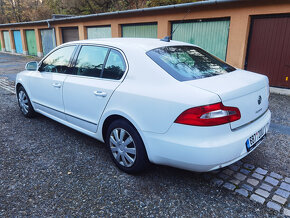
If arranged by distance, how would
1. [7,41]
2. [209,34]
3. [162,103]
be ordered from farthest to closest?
[7,41]
[209,34]
[162,103]

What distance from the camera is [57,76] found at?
382 cm

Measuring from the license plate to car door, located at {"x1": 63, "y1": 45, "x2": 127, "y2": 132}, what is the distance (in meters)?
1.62

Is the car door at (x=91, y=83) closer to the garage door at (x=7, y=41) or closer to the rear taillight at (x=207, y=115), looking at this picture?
the rear taillight at (x=207, y=115)

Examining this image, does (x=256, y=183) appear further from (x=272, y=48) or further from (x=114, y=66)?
(x=272, y=48)

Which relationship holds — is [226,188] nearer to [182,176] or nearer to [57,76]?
[182,176]

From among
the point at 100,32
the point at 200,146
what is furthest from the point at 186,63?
the point at 100,32

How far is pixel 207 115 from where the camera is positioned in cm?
218

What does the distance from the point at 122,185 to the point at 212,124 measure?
4.28 feet

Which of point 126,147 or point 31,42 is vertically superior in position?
point 31,42

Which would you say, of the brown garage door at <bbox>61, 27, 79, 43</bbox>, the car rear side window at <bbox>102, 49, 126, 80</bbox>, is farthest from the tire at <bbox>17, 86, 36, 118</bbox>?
the brown garage door at <bbox>61, 27, 79, 43</bbox>

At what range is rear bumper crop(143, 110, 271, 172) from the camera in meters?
2.20

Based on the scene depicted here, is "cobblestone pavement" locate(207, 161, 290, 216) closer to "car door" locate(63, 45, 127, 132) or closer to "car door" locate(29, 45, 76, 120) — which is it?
"car door" locate(63, 45, 127, 132)

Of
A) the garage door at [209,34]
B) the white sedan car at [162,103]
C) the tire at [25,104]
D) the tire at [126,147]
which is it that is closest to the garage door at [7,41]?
the garage door at [209,34]

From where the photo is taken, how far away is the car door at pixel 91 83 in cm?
297
